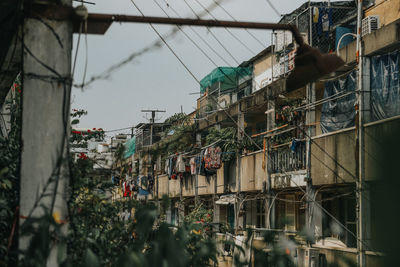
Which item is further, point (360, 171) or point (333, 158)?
point (333, 158)

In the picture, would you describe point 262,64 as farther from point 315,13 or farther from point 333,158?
point 333,158

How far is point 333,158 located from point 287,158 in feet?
11.2

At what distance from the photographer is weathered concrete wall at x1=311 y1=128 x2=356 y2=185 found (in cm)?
1596

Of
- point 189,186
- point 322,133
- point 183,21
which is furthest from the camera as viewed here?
point 189,186

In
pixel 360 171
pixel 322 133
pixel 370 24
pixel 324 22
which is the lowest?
pixel 360 171

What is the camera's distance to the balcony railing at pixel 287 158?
1873 cm

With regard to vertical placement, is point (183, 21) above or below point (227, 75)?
below

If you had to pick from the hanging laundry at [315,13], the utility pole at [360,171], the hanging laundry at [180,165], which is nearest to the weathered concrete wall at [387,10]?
the utility pole at [360,171]

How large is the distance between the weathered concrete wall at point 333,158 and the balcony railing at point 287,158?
88 centimetres

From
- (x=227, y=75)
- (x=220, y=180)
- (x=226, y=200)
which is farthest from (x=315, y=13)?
(x=227, y=75)

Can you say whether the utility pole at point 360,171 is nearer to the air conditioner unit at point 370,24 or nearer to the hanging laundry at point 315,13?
the air conditioner unit at point 370,24

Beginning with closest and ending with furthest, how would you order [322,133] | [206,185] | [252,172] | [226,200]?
[322,133], [252,172], [226,200], [206,185]

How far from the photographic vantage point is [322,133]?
18562mm

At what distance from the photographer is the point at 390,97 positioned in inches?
582
